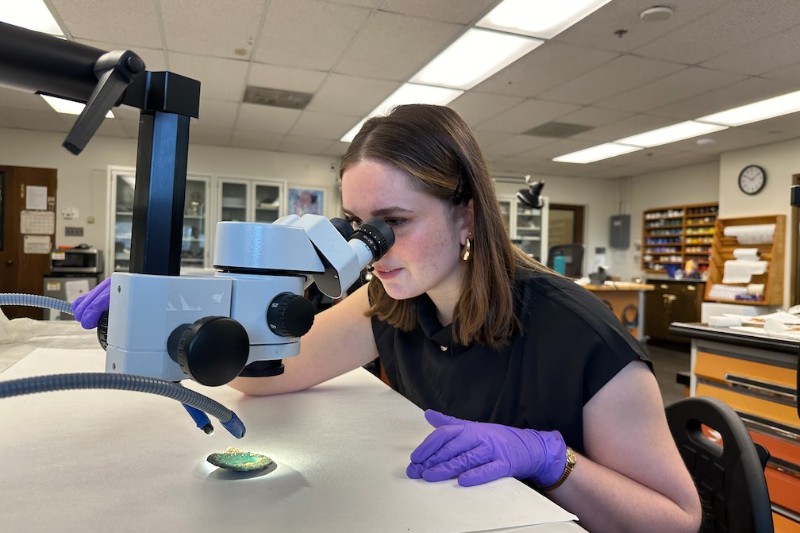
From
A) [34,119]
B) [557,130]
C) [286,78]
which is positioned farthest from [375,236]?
[34,119]

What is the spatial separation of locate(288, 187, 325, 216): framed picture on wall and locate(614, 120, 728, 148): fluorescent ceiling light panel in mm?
3656

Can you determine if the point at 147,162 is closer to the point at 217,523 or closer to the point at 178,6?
the point at 217,523

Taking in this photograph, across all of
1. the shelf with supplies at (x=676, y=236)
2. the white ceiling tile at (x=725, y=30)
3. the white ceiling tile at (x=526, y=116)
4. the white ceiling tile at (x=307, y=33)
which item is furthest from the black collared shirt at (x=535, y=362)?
the shelf with supplies at (x=676, y=236)

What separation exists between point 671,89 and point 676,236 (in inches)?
154

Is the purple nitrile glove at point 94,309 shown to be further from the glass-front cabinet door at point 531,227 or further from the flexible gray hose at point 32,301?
the glass-front cabinet door at point 531,227

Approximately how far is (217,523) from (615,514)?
0.56 m

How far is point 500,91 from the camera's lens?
14.6 ft

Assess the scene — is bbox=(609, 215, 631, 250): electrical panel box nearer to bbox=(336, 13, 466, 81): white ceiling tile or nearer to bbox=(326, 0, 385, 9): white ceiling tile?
→ bbox=(336, 13, 466, 81): white ceiling tile

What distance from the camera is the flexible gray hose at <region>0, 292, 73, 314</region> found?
2.27 feet

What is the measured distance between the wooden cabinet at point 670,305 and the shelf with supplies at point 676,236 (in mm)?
354

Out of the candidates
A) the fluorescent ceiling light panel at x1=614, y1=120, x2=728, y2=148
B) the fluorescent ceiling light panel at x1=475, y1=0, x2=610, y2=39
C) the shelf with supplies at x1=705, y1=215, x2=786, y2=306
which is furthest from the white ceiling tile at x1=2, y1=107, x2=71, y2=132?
the shelf with supplies at x1=705, y1=215, x2=786, y2=306

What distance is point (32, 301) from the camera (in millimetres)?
729

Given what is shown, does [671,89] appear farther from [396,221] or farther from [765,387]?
[396,221]

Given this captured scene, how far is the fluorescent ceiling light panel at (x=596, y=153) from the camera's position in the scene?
6426 mm
